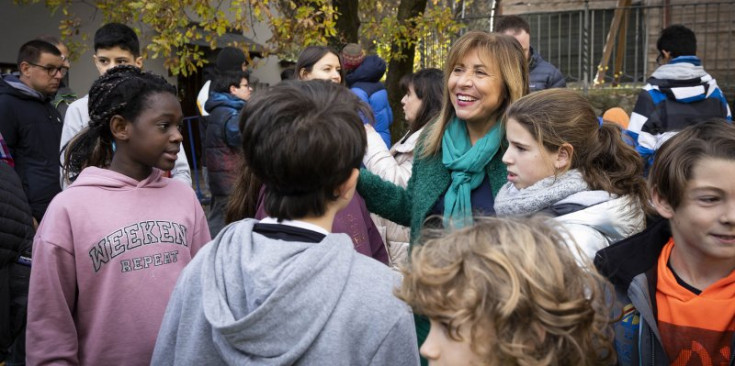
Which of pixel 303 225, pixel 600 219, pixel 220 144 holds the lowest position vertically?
pixel 220 144

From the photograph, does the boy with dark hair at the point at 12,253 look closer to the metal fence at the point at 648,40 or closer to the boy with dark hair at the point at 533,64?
the boy with dark hair at the point at 533,64

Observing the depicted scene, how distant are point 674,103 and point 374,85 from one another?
7.99 feet

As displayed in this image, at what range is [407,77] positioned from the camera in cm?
498

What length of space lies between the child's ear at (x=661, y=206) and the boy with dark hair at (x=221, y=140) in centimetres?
460

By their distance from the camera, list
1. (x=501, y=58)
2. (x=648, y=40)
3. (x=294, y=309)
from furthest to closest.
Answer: (x=648, y=40), (x=501, y=58), (x=294, y=309)

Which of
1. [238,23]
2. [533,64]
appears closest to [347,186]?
[533,64]

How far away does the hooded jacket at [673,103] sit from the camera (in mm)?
5758

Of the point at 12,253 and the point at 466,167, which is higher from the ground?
the point at 466,167

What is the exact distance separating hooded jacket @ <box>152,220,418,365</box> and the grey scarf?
2.41 ft

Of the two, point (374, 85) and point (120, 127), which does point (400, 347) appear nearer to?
point (120, 127)

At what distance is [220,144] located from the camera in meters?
6.55

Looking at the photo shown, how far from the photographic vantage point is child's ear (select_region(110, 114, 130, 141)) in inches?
112

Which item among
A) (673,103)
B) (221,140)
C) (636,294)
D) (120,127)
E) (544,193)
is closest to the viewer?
(636,294)

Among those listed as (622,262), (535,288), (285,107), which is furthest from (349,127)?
(622,262)
